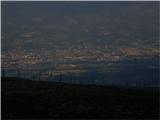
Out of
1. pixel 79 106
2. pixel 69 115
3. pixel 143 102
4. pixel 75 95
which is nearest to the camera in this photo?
pixel 69 115

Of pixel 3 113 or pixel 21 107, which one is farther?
pixel 21 107

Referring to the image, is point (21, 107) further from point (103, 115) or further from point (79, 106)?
point (103, 115)

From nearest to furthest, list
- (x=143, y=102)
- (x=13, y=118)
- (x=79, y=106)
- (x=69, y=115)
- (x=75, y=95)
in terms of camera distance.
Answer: (x=13, y=118), (x=69, y=115), (x=79, y=106), (x=143, y=102), (x=75, y=95)

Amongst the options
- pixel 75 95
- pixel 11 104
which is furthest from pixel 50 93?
pixel 11 104

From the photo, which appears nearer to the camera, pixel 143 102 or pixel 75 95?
pixel 143 102

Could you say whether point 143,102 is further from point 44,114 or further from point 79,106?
point 44,114

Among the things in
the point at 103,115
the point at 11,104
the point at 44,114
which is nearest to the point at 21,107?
the point at 11,104

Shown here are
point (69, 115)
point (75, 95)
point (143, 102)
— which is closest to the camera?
point (69, 115)

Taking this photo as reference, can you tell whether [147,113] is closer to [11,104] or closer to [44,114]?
[44,114]
